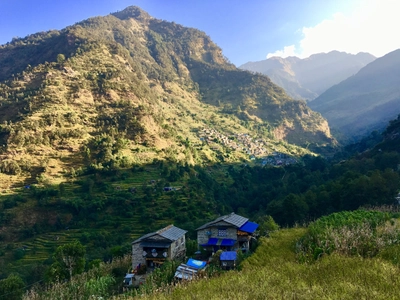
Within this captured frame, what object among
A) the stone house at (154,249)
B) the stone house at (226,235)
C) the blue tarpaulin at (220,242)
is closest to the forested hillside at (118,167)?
the stone house at (154,249)

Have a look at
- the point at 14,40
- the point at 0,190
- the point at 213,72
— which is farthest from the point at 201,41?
the point at 0,190

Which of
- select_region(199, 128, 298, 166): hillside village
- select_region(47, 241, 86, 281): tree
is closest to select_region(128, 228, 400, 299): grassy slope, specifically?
select_region(47, 241, 86, 281): tree

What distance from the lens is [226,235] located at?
73.2 ft

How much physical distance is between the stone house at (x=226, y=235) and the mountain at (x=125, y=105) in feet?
111

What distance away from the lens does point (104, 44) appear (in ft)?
324

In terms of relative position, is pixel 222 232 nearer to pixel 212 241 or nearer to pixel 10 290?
pixel 212 241

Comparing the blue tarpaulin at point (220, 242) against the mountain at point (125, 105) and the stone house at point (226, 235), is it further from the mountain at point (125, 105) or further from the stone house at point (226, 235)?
the mountain at point (125, 105)

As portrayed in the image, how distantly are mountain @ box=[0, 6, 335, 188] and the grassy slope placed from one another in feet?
148

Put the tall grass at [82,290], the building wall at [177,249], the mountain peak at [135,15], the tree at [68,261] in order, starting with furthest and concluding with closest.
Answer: the mountain peak at [135,15], the tree at [68,261], the building wall at [177,249], the tall grass at [82,290]

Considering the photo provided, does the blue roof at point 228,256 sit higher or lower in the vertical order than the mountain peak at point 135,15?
lower

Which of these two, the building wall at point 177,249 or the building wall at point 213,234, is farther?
the building wall at point 213,234

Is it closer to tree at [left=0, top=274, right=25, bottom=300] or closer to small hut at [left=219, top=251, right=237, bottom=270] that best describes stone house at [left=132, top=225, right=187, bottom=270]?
small hut at [left=219, top=251, right=237, bottom=270]

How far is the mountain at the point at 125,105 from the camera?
180 ft

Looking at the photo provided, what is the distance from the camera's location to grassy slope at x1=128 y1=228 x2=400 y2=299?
7.89 m
